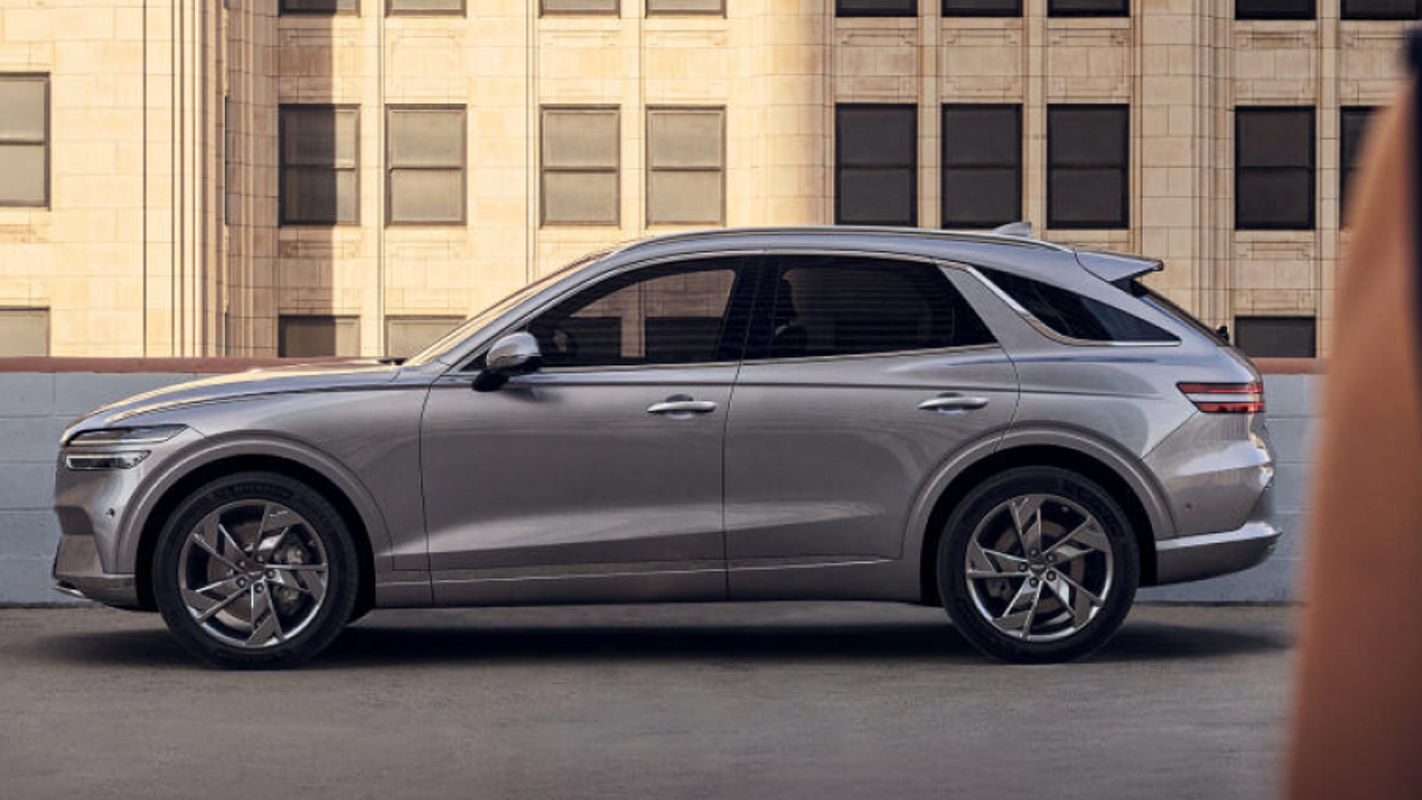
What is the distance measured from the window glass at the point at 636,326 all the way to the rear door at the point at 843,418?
0.21 m

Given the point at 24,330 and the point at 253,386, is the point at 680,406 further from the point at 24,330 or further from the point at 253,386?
the point at 24,330

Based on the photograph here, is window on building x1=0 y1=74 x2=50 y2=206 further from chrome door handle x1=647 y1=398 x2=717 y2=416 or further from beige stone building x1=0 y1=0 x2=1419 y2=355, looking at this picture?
chrome door handle x1=647 y1=398 x2=717 y2=416

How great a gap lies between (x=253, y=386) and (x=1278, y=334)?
35.4 meters

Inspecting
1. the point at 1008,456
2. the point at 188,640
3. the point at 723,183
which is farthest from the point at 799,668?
the point at 723,183

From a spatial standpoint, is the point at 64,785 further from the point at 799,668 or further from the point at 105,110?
the point at 105,110

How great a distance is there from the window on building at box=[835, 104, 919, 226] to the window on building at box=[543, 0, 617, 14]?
4.47 meters

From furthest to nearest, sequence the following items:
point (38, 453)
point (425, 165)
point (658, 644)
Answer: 1. point (425, 165)
2. point (38, 453)
3. point (658, 644)

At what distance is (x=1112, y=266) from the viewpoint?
973cm

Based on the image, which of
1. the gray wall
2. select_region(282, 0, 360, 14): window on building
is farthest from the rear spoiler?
select_region(282, 0, 360, 14): window on building

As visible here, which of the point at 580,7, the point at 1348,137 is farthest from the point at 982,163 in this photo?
the point at 580,7

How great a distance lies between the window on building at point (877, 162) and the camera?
136 ft

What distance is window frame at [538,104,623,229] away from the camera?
41.8 metres

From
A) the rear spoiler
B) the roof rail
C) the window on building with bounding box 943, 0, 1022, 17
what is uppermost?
the window on building with bounding box 943, 0, 1022, 17

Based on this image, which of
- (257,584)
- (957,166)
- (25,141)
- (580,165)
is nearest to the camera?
(257,584)
